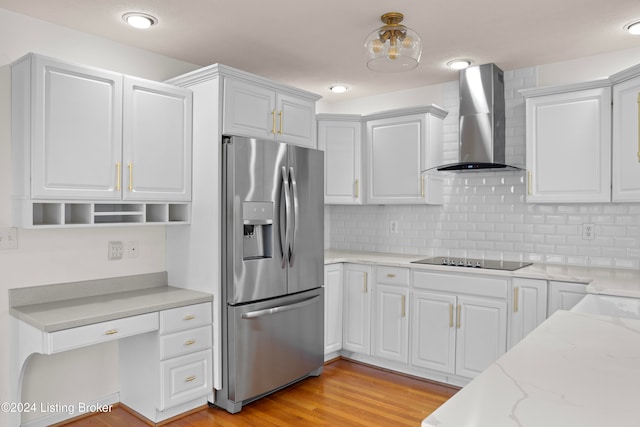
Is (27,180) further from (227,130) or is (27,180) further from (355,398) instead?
(355,398)

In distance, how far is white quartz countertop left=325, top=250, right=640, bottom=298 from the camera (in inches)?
101

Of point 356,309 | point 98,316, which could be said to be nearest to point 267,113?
point 98,316

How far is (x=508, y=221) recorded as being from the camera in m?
3.87

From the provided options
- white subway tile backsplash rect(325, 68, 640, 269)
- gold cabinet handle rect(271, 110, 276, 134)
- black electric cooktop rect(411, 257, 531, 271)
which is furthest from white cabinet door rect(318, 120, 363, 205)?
gold cabinet handle rect(271, 110, 276, 134)

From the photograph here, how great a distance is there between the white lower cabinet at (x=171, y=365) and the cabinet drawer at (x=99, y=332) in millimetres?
108

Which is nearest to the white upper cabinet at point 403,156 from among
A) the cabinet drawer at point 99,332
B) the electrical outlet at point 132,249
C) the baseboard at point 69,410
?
the electrical outlet at point 132,249

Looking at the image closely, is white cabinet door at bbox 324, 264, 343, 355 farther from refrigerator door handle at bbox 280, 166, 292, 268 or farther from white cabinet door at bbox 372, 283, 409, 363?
refrigerator door handle at bbox 280, 166, 292, 268

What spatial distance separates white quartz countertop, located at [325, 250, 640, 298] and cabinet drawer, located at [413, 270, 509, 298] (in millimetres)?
47

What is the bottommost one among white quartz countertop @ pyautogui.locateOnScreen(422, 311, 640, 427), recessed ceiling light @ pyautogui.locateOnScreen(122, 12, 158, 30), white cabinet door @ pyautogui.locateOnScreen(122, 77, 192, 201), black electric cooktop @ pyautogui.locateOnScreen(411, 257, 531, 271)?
white quartz countertop @ pyautogui.locateOnScreen(422, 311, 640, 427)

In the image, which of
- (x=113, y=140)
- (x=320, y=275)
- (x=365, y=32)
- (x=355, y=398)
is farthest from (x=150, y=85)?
(x=355, y=398)

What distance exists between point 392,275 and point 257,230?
1.24m

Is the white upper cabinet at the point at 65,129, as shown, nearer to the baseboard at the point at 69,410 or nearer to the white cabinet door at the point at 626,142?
the baseboard at the point at 69,410

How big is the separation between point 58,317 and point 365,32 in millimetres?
2470

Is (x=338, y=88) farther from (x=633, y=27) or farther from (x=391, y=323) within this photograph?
(x=633, y=27)
